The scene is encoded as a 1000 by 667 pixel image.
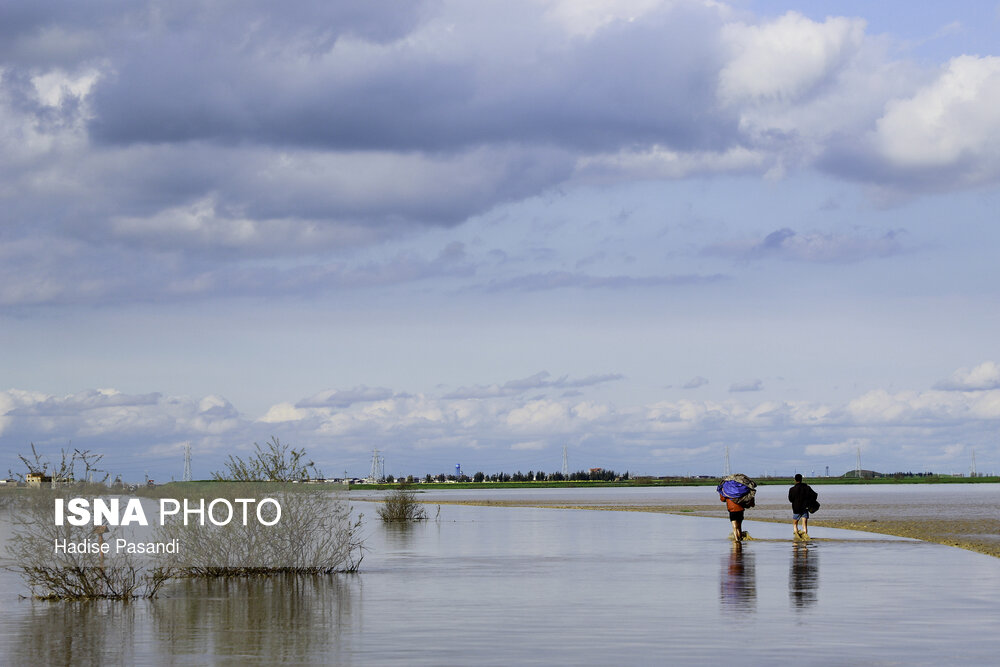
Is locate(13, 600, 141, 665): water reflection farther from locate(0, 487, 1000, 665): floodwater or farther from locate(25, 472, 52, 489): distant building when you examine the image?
locate(25, 472, 52, 489): distant building

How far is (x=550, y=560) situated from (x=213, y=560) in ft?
29.7

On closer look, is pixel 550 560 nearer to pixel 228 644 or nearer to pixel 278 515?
pixel 278 515

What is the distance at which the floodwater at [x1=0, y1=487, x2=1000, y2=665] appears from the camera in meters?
15.2

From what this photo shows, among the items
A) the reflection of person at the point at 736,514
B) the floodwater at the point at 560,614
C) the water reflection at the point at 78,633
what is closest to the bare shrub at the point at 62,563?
the water reflection at the point at 78,633

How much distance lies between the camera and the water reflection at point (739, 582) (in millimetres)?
20141

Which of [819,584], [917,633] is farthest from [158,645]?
[819,584]

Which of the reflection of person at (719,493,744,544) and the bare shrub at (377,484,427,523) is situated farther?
the bare shrub at (377,484,427,523)

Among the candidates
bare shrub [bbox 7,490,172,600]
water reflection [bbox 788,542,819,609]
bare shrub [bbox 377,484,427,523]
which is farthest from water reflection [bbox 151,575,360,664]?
bare shrub [bbox 377,484,427,523]

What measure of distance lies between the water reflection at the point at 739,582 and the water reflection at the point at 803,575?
2.20ft

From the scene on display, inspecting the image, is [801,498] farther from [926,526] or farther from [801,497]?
[926,526]

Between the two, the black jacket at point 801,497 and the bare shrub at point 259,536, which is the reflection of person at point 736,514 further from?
the bare shrub at point 259,536

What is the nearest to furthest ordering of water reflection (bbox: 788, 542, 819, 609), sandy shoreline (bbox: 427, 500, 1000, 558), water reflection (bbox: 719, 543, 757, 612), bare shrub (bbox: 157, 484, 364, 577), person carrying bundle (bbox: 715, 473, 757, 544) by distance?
water reflection (bbox: 719, 543, 757, 612) < water reflection (bbox: 788, 542, 819, 609) < bare shrub (bbox: 157, 484, 364, 577) < person carrying bundle (bbox: 715, 473, 757, 544) < sandy shoreline (bbox: 427, 500, 1000, 558)

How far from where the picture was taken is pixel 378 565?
29.1 metres

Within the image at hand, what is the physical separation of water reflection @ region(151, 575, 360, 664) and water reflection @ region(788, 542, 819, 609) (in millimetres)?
7215
